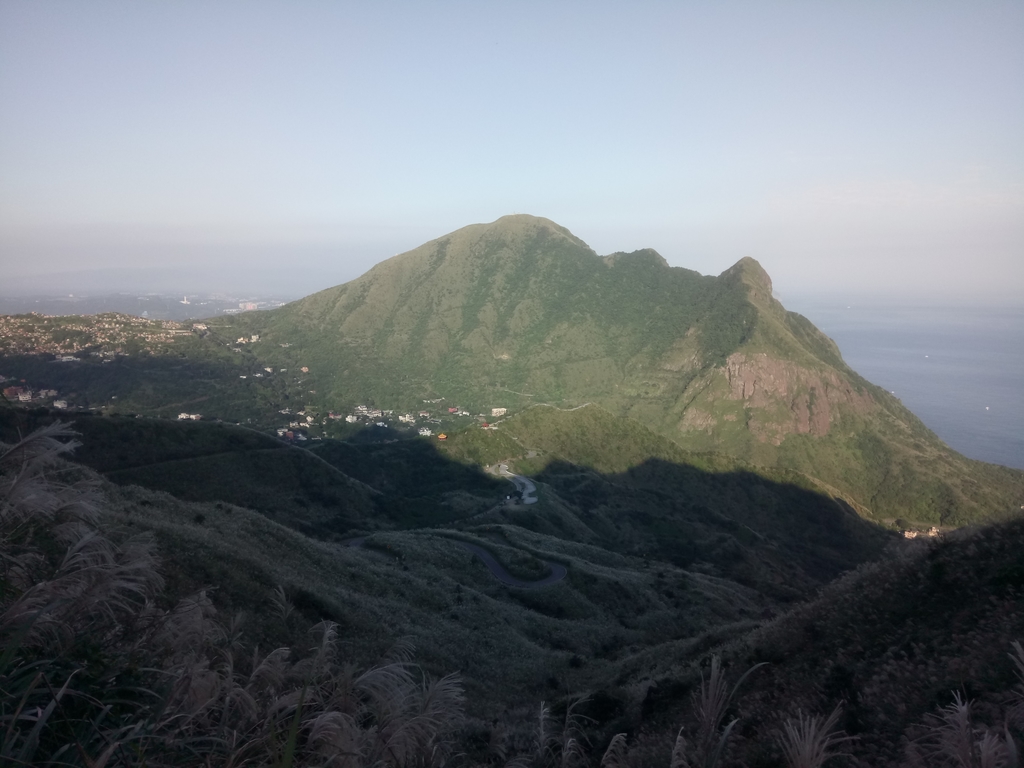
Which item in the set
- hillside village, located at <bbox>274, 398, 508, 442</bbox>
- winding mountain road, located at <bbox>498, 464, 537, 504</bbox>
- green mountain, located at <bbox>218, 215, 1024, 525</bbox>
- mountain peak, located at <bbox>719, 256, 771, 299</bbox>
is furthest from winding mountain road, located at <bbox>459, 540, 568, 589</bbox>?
mountain peak, located at <bbox>719, 256, 771, 299</bbox>

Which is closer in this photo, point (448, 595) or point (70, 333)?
point (448, 595)

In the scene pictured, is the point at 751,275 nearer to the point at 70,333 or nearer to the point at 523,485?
the point at 523,485

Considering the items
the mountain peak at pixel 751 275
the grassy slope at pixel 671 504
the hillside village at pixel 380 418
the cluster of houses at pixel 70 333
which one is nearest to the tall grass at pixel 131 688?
the grassy slope at pixel 671 504

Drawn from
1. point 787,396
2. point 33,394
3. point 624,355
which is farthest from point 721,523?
point 624,355

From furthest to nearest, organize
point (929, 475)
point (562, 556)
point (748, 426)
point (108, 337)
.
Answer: point (748, 426)
point (108, 337)
point (929, 475)
point (562, 556)

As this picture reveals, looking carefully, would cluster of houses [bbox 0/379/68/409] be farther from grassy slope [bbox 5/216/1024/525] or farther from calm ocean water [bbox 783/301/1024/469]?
calm ocean water [bbox 783/301/1024/469]

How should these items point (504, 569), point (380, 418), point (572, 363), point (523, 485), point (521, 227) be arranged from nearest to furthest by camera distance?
point (504, 569) < point (523, 485) < point (380, 418) < point (572, 363) < point (521, 227)

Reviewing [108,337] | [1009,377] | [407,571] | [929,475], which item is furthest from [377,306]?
[1009,377]

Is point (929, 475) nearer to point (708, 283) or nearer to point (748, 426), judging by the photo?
point (748, 426)
